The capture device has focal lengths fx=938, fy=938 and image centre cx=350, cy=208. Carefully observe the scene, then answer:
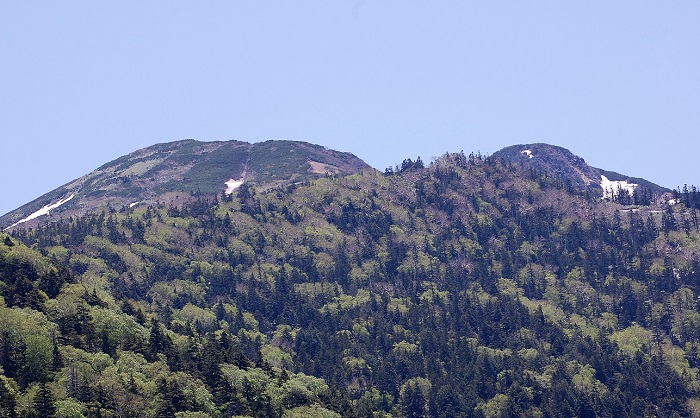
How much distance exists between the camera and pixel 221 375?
160m

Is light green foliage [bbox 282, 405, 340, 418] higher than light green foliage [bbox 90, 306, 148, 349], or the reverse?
light green foliage [bbox 90, 306, 148, 349]

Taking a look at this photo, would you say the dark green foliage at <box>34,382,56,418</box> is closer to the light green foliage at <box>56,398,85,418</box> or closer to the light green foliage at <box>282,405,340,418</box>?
the light green foliage at <box>56,398,85,418</box>

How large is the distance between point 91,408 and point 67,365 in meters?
13.3

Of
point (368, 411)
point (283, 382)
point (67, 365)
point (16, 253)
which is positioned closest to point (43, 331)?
point (67, 365)

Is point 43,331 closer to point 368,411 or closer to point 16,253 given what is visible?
point 16,253

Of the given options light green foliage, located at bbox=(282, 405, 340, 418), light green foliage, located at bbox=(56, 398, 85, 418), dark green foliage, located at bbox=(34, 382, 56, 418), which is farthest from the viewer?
light green foliage, located at bbox=(282, 405, 340, 418)

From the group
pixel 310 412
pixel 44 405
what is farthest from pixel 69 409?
pixel 310 412

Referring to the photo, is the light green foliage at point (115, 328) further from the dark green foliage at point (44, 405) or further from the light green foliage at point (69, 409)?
the dark green foliage at point (44, 405)

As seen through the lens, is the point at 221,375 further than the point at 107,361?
Yes

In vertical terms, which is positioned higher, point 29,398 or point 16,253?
point 16,253

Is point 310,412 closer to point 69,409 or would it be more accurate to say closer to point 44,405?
point 69,409

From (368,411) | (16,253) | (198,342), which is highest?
(16,253)

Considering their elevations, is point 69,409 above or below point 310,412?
above

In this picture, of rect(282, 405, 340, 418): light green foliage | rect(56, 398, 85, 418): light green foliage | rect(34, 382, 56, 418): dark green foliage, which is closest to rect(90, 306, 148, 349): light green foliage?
rect(282, 405, 340, 418): light green foliage
